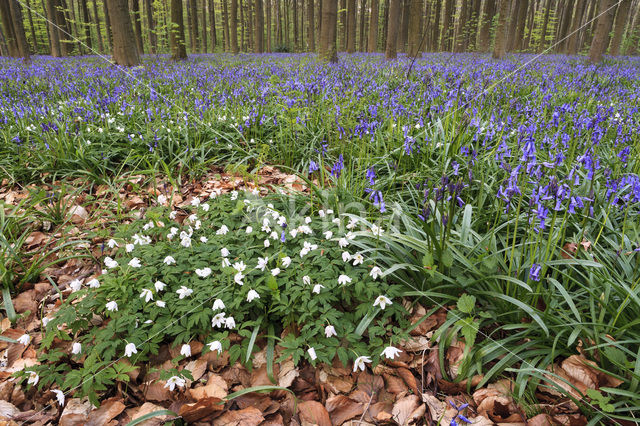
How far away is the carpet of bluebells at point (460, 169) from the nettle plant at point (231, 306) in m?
0.35

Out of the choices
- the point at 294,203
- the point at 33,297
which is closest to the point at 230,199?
the point at 294,203

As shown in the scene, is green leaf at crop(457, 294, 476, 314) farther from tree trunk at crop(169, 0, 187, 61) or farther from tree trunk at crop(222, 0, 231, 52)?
tree trunk at crop(222, 0, 231, 52)

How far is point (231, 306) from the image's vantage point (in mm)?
2084

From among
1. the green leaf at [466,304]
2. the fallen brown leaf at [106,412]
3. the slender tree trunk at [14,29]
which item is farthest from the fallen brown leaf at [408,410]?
the slender tree trunk at [14,29]

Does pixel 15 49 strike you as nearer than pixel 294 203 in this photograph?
No

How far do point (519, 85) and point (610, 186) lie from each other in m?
4.99

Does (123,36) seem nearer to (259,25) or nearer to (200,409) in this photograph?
(200,409)

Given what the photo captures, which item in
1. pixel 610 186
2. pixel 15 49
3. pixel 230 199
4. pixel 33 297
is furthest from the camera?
pixel 15 49

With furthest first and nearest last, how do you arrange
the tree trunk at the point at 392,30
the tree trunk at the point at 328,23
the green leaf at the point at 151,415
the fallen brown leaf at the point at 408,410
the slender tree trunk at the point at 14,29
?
the slender tree trunk at the point at 14,29 → the tree trunk at the point at 392,30 → the tree trunk at the point at 328,23 → the fallen brown leaf at the point at 408,410 → the green leaf at the point at 151,415

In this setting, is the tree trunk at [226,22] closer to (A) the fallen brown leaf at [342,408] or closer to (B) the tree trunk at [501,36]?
(B) the tree trunk at [501,36]

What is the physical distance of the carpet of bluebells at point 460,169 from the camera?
6.39 feet

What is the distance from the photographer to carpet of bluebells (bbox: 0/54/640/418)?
195 centimetres

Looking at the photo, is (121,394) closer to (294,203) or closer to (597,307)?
(294,203)

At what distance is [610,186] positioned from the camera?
243cm
